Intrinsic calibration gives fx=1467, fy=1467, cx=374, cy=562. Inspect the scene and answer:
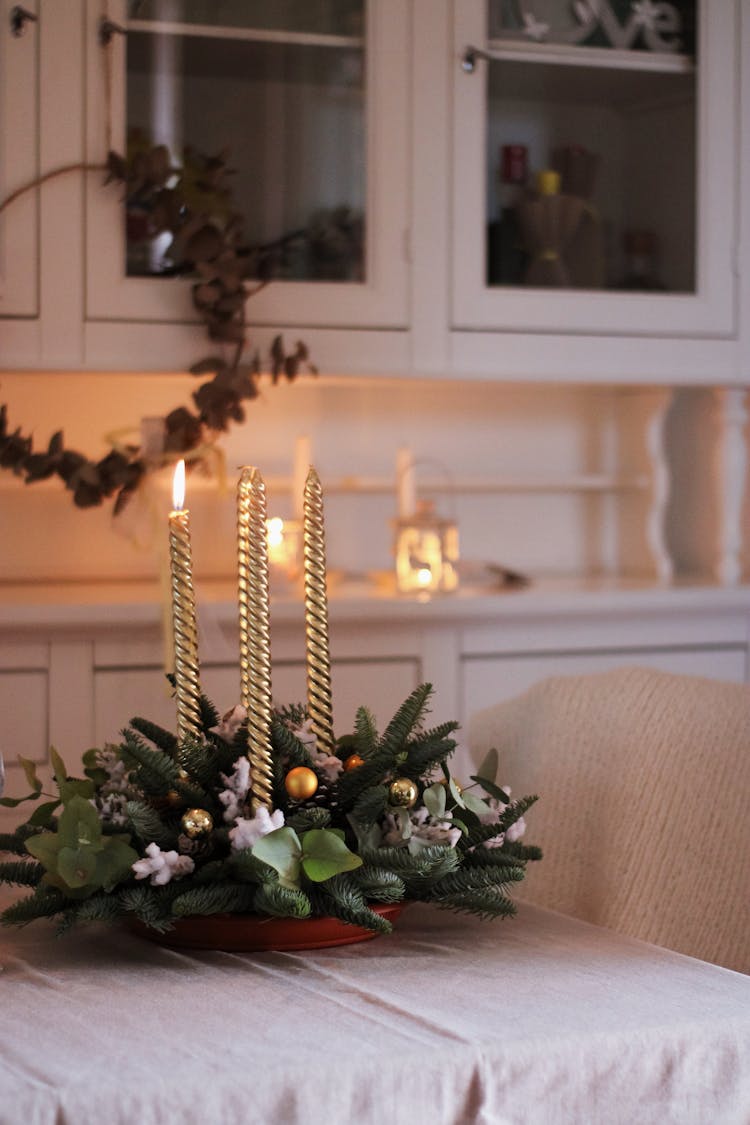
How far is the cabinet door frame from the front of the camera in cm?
212

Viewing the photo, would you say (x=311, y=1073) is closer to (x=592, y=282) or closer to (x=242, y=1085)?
(x=242, y=1085)

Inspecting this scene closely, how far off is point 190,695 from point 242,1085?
29cm

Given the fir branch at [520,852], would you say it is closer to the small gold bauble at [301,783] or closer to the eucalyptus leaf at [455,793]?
the eucalyptus leaf at [455,793]

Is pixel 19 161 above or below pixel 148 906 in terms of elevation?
above

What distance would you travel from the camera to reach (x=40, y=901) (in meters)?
0.90

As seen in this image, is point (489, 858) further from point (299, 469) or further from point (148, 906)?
point (299, 469)

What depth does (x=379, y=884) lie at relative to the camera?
0.88 metres

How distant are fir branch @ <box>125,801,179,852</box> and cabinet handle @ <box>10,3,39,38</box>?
1.52m

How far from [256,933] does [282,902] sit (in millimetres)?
58

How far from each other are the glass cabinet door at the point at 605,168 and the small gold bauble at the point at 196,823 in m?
1.52

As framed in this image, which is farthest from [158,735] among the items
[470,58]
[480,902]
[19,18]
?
[470,58]

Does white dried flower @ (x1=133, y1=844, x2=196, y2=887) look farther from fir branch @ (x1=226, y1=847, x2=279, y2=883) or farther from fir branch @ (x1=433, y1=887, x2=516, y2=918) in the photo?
fir branch @ (x1=433, y1=887, x2=516, y2=918)

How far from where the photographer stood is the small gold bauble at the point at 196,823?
88 centimetres

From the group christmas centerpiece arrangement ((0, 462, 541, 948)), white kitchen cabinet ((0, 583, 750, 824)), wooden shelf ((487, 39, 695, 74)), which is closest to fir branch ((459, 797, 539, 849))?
christmas centerpiece arrangement ((0, 462, 541, 948))
